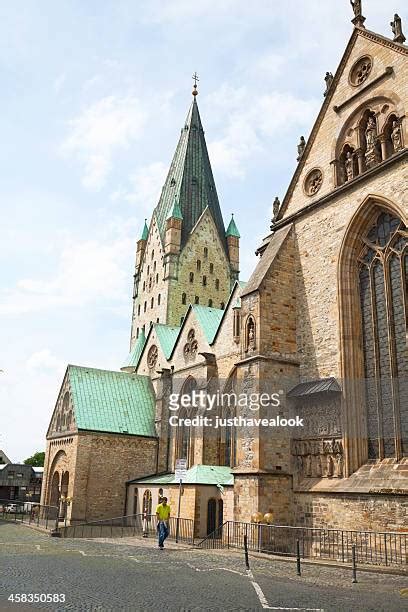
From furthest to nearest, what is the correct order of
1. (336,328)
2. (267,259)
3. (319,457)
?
(267,259) < (336,328) < (319,457)

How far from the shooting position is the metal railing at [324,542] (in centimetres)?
1336

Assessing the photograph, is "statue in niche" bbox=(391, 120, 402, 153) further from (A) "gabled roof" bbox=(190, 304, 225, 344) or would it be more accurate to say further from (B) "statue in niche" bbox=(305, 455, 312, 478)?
(A) "gabled roof" bbox=(190, 304, 225, 344)

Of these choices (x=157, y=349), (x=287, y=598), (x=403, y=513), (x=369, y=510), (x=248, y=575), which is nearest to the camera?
(x=287, y=598)

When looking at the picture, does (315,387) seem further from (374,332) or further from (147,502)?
(147,502)

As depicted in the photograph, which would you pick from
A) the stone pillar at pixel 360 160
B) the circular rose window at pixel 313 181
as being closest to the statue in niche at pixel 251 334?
the circular rose window at pixel 313 181

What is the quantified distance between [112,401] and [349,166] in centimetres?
2180

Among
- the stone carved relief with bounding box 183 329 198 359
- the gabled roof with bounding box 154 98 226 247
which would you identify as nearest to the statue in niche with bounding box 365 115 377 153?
the stone carved relief with bounding box 183 329 198 359

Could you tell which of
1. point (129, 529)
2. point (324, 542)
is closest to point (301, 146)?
point (324, 542)

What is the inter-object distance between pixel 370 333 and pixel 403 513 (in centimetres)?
520

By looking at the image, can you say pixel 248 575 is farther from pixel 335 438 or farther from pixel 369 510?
pixel 335 438

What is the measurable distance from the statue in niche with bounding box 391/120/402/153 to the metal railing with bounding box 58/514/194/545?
1420cm

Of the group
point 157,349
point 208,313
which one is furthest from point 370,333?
point 157,349

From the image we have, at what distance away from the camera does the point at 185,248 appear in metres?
49.6

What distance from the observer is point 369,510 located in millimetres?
14359
